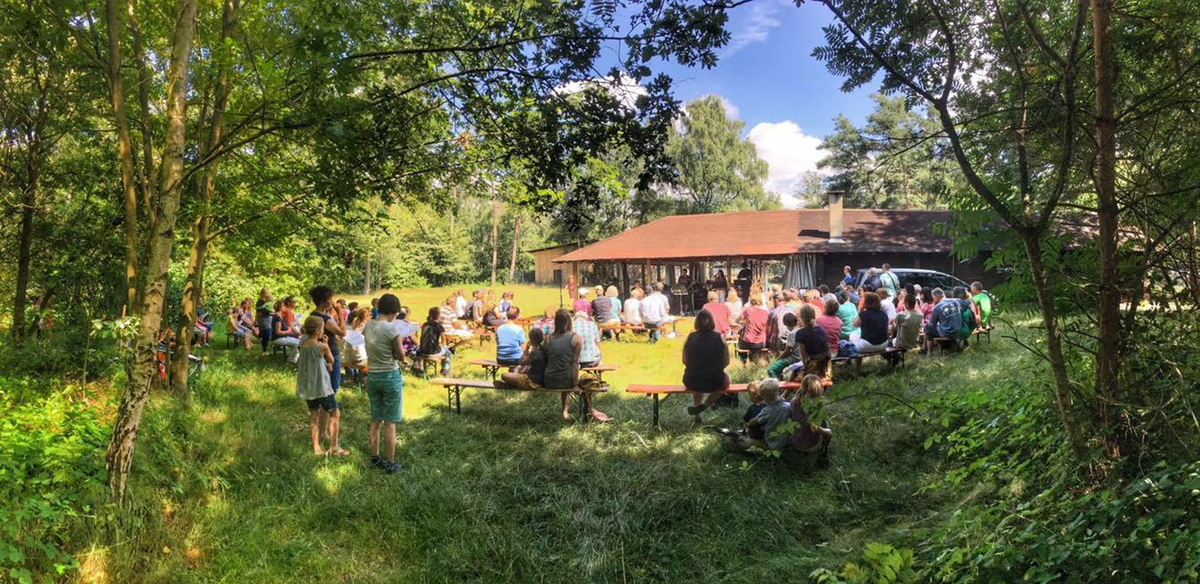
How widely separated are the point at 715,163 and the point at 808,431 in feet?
130

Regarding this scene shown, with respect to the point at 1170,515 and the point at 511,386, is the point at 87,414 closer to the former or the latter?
the point at 511,386

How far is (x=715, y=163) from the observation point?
4306 cm

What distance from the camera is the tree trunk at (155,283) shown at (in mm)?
3746

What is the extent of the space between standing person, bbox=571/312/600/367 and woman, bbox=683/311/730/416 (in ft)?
5.70

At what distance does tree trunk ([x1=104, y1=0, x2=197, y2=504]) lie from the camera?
3.75m

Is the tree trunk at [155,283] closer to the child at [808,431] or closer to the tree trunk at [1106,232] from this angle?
the child at [808,431]

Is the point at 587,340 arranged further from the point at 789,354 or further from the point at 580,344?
the point at 789,354

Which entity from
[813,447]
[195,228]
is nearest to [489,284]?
[195,228]

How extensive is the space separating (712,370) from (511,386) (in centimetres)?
227

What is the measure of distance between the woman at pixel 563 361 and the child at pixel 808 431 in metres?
2.22

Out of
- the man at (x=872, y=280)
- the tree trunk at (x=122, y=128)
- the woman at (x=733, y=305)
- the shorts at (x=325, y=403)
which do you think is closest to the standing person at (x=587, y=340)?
the shorts at (x=325, y=403)

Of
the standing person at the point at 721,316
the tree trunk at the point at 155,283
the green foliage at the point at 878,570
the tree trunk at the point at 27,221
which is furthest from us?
the standing person at the point at 721,316

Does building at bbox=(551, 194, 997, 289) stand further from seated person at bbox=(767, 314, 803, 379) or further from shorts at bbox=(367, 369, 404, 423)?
shorts at bbox=(367, 369, 404, 423)

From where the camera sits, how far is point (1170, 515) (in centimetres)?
233
